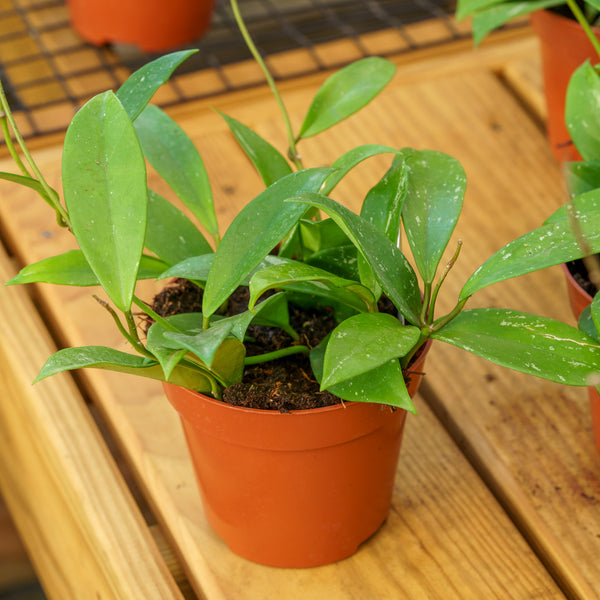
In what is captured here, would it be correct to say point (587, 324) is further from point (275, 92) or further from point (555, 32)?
point (555, 32)

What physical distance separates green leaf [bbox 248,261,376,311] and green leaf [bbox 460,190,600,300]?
6 centimetres

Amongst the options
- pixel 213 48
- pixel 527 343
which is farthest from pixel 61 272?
pixel 213 48

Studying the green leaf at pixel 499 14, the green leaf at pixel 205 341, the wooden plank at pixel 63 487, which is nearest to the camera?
the green leaf at pixel 205 341

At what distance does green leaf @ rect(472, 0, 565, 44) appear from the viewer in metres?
0.78

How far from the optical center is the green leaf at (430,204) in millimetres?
501

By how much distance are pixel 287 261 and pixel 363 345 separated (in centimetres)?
8

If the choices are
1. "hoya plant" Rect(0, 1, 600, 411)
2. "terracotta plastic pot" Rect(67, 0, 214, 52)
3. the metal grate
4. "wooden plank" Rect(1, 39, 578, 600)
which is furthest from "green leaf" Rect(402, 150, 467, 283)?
"terracotta plastic pot" Rect(67, 0, 214, 52)

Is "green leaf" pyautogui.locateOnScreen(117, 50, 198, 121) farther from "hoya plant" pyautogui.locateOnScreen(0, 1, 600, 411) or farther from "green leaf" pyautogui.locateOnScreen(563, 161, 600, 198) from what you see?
"green leaf" pyautogui.locateOnScreen(563, 161, 600, 198)

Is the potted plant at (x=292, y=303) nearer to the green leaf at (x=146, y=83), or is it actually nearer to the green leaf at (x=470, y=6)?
the green leaf at (x=146, y=83)

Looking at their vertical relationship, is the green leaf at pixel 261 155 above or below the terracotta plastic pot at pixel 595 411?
above

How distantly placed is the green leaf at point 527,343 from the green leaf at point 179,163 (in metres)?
0.18

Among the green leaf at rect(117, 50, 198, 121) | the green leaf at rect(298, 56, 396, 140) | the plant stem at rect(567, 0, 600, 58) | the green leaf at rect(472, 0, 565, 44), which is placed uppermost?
the green leaf at rect(117, 50, 198, 121)

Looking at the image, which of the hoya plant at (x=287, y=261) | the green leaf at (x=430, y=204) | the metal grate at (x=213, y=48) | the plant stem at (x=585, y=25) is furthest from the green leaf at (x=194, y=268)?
the metal grate at (x=213, y=48)

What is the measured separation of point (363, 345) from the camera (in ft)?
1.40
